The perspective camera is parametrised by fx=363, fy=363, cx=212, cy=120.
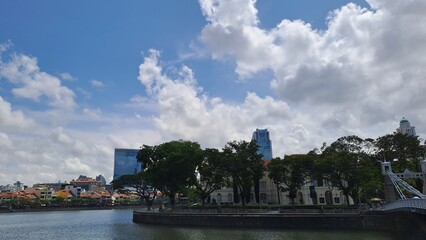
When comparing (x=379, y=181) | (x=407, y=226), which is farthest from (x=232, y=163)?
(x=407, y=226)

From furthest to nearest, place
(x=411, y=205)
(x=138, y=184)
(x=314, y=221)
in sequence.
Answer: (x=138, y=184) → (x=314, y=221) → (x=411, y=205)

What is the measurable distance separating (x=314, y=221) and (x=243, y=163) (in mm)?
17829

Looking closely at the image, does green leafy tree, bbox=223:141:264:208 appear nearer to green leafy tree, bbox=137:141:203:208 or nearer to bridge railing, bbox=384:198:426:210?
green leafy tree, bbox=137:141:203:208

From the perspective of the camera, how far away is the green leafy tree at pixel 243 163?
61938 millimetres

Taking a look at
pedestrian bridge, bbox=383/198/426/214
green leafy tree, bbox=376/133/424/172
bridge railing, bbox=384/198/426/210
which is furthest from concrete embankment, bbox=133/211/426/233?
green leafy tree, bbox=376/133/424/172

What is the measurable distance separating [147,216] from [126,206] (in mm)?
102774

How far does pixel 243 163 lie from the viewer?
62438 millimetres

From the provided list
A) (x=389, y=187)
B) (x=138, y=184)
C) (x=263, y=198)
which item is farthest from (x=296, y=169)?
(x=138, y=184)

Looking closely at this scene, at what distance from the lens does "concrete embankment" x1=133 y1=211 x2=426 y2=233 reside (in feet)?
140

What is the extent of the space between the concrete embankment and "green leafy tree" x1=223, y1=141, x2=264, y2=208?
375 inches

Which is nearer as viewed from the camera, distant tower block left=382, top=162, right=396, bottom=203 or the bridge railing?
the bridge railing

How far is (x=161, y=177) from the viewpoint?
6806 cm

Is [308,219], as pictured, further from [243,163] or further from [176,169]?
[176,169]

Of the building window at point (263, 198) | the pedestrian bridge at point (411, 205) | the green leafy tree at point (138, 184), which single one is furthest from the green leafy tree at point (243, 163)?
the green leafy tree at point (138, 184)
